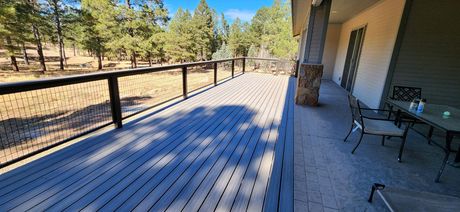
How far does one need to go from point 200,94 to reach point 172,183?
361 cm

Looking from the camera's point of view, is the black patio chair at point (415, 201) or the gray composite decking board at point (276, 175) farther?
the gray composite decking board at point (276, 175)

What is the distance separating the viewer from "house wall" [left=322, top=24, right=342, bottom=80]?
916cm

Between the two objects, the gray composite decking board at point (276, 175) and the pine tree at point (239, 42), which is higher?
the pine tree at point (239, 42)

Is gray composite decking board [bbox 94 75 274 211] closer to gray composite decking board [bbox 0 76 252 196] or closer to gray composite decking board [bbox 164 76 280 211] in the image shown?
gray composite decking board [bbox 164 76 280 211]

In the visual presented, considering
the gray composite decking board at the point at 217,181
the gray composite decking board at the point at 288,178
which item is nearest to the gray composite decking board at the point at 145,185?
the gray composite decking board at the point at 217,181

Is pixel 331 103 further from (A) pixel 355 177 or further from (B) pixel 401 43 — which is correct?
(A) pixel 355 177

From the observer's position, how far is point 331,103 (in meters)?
5.18

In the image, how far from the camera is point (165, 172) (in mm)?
1940

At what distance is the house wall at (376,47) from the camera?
165 inches

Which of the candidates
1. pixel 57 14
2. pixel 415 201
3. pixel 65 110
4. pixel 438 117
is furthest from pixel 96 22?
pixel 415 201

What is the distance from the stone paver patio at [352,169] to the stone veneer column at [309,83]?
144cm

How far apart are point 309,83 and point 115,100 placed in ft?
13.0

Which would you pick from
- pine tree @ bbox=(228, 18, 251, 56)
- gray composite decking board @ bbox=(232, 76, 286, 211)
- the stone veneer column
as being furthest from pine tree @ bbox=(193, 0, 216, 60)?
gray composite decking board @ bbox=(232, 76, 286, 211)

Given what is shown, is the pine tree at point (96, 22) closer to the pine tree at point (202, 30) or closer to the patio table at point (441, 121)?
the pine tree at point (202, 30)
